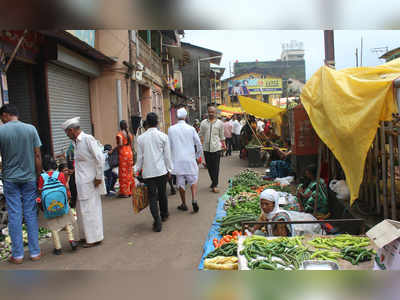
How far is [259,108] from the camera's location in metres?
9.97

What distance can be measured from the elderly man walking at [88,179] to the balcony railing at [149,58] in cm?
1003

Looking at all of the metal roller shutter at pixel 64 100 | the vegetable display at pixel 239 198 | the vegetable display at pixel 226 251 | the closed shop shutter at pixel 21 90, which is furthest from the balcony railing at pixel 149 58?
the vegetable display at pixel 226 251

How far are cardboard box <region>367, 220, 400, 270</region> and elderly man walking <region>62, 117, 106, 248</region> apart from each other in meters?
3.50

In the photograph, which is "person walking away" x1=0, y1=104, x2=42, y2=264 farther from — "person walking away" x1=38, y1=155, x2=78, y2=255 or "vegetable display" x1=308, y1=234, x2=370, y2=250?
"vegetable display" x1=308, y1=234, x2=370, y2=250

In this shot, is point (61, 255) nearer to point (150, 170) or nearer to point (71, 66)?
point (150, 170)

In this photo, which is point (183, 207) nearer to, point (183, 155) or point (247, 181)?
point (183, 155)

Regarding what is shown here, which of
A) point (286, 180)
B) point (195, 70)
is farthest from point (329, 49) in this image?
point (195, 70)

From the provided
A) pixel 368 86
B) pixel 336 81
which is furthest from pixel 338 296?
pixel 336 81

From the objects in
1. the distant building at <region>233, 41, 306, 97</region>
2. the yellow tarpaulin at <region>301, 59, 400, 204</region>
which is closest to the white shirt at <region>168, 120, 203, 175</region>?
the yellow tarpaulin at <region>301, 59, 400, 204</region>

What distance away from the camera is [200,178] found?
399 inches

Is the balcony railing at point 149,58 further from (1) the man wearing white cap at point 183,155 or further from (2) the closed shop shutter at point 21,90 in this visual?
(1) the man wearing white cap at point 183,155

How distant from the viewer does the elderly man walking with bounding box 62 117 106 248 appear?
4.57 m

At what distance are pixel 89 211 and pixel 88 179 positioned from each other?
0.47 metres

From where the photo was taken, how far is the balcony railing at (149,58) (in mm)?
14133
